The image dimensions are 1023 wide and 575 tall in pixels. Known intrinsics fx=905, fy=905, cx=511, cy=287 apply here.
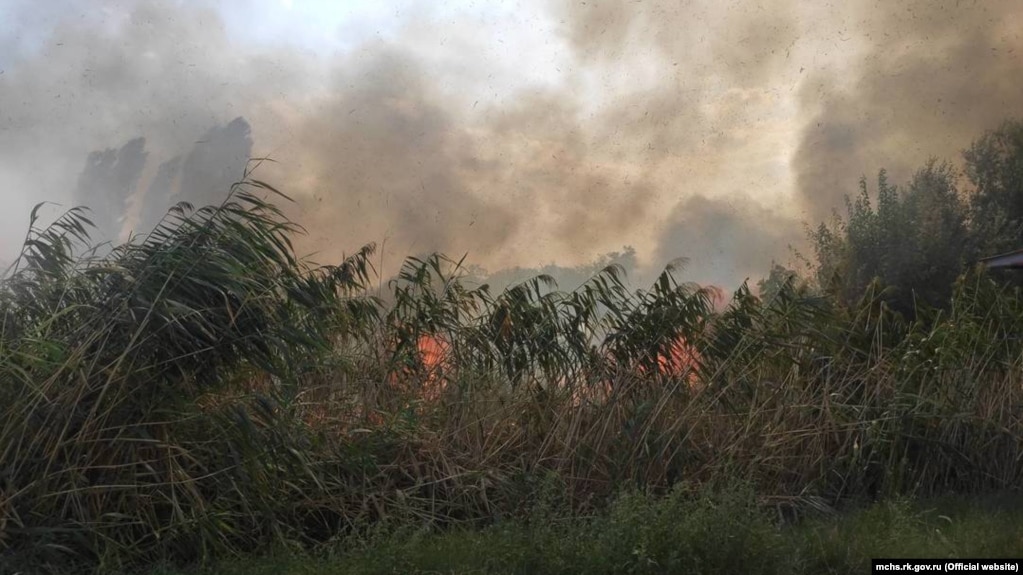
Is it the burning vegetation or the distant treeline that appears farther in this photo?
the distant treeline

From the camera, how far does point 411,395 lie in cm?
802

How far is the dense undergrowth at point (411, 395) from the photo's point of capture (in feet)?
20.0

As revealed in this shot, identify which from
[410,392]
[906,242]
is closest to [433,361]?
[410,392]

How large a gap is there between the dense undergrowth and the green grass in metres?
0.70

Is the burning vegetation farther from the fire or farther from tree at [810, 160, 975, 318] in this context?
tree at [810, 160, 975, 318]

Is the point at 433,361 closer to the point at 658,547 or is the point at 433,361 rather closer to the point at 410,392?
the point at 410,392

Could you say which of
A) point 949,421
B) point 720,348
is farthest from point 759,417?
point 949,421

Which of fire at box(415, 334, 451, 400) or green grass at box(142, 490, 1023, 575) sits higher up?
fire at box(415, 334, 451, 400)

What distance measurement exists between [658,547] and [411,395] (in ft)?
11.2

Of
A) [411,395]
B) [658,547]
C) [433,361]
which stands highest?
[433,361]

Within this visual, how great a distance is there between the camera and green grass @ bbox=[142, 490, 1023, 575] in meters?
5.09

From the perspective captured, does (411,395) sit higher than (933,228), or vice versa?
(933,228)

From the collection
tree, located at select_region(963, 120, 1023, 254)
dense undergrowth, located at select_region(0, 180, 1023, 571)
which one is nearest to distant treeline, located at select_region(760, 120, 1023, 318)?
tree, located at select_region(963, 120, 1023, 254)

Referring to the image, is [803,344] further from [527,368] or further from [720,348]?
[527,368]
